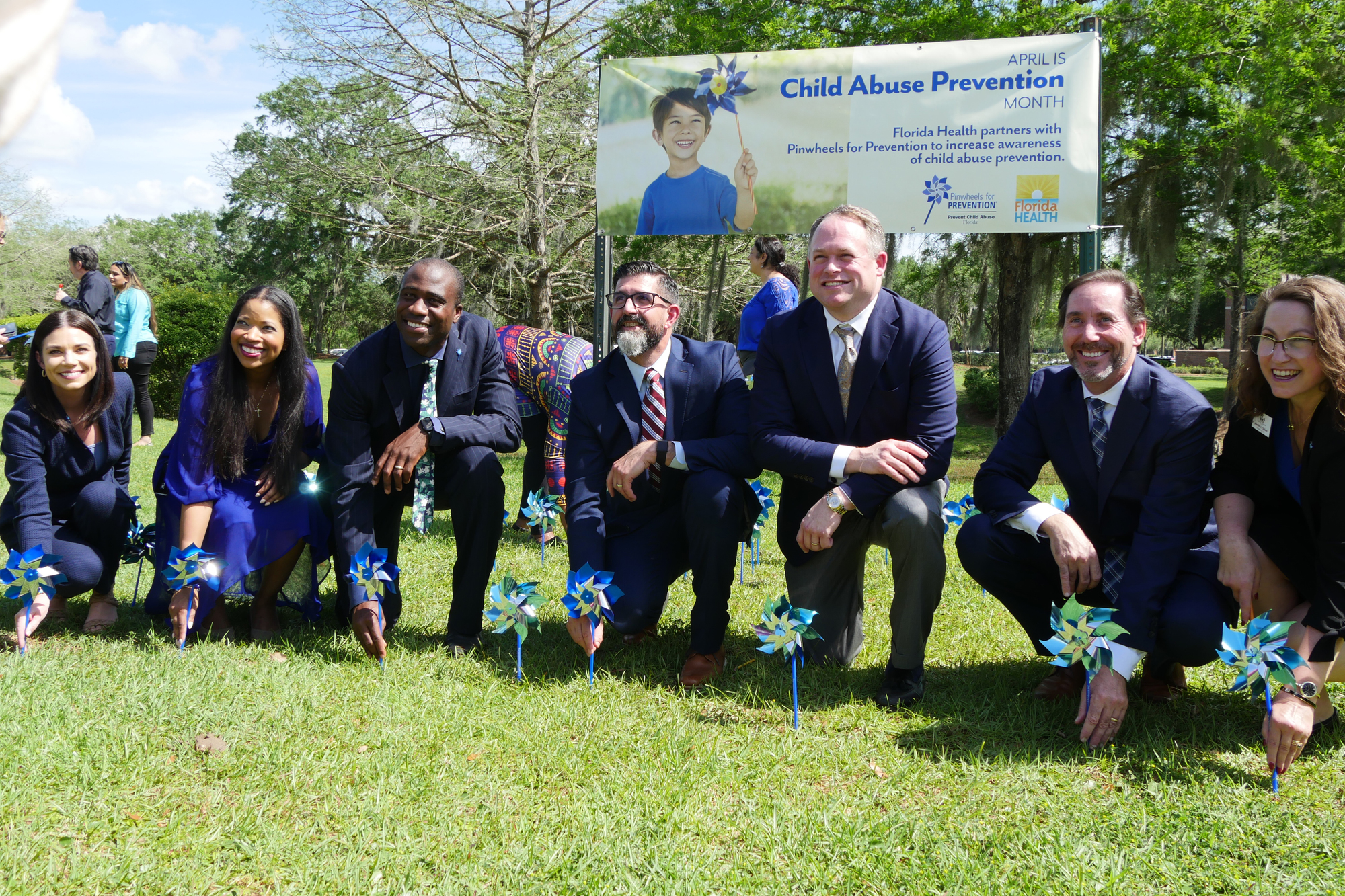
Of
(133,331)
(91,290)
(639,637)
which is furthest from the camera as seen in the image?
(133,331)

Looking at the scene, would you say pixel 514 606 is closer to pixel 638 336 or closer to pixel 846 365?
pixel 638 336

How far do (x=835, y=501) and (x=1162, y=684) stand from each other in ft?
4.66

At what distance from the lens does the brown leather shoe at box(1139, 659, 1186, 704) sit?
3588 millimetres

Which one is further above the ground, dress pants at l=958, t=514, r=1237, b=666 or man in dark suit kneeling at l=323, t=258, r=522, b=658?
man in dark suit kneeling at l=323, t=258, r=522, b=658

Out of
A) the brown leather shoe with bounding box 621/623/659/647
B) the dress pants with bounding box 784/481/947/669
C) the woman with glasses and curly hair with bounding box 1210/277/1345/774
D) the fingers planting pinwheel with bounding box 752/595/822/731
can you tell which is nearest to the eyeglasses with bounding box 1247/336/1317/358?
the woman with glasses and curly hair with bounding box 1210/277/1345/774

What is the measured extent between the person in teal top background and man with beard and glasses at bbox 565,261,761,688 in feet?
28.3

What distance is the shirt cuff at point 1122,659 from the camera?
10.3 ft

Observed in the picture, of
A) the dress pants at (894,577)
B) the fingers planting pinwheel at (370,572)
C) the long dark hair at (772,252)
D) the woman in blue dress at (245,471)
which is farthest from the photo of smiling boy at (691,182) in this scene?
the fingers planting pinwheel at (370,572)

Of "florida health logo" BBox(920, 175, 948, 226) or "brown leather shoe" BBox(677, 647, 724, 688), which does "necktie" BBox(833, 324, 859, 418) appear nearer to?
"brown leather shoe" BBox(677, 647, 724, 688)

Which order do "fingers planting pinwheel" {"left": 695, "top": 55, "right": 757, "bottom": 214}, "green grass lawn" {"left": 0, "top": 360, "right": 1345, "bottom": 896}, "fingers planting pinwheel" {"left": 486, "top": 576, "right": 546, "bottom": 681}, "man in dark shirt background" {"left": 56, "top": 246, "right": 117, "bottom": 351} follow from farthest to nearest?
"man in dark shirt background" {"left": 56, "top": 246, "right": 117, "bottom": 351}, "fingers planting pinwheel" {"left": 695, "top": 55, "right": 757, "bottom": 214}, "fingers planting pinwheel" {"left": 486, "top": 576, "right": 546, "bottom": 681}, "green grass lawn" {"left": 0, "top": 360, "right": 1345, "bottom": 896}

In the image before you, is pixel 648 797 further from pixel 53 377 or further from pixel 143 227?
pixel 143 227

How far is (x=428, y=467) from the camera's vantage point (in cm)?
420

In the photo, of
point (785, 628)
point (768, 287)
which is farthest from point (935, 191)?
point (785, 628)

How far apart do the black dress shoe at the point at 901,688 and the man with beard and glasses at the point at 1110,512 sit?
459 mm
